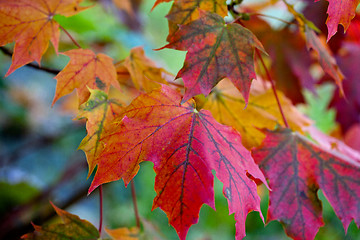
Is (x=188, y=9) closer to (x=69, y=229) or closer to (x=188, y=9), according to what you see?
(x=188, y=9)

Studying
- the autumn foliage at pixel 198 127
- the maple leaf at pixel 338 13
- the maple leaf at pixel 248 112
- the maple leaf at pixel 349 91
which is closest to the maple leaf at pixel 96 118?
the autumn foliage at pixel 198 127

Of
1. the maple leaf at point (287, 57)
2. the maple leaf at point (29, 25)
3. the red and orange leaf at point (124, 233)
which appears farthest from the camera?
the maple leaf at point (287, 57)

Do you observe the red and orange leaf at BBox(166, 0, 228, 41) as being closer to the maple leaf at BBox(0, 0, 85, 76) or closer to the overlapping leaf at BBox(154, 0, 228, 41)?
the overlapping leaf at BBox(154, 0, 228, 41)

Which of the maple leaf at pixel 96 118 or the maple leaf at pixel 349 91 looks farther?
the maple leaf at pixel 349 91

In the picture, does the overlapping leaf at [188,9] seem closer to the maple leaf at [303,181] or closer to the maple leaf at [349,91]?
the maple leaf at [303,181]

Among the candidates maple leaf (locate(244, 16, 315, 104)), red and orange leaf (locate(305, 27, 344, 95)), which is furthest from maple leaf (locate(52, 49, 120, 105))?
maple leaf (locate(244, 16, 315, 104))

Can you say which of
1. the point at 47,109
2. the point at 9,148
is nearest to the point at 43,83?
the point at 47,109

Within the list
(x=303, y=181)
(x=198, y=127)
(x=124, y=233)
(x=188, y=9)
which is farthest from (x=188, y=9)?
(x=124, y=233)

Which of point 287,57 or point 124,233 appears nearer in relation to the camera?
point 124,233
